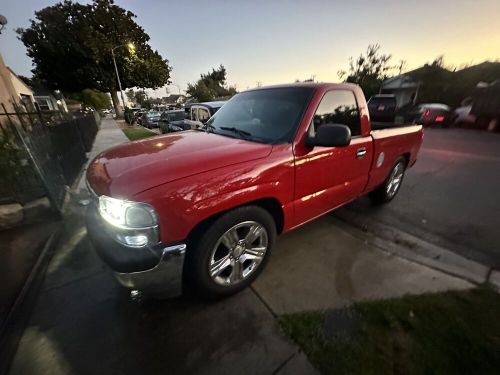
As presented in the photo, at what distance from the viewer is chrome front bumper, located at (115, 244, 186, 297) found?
1.75 m

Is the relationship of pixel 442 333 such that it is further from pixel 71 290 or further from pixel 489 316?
pixel 71 290

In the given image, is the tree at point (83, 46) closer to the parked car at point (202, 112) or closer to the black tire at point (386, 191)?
the parked car at point (202, 112)

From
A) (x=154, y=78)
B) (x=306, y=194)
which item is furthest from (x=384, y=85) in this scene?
(x=306, y=194)

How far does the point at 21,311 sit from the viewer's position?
223cm

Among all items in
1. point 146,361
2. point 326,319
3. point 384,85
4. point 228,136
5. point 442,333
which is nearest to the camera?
point 146,361

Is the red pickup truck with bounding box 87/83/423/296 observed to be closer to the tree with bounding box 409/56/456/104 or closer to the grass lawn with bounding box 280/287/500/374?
the grass lawn with bounding box 280/287/500/374

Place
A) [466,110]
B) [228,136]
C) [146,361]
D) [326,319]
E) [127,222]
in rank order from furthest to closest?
1. [466,110]
2. [228,136]
3. [326,319]
4. [146,361]
5. [127,222]

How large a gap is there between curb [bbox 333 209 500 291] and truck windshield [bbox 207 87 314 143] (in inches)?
75.6

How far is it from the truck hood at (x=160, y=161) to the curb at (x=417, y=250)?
7.00 feet

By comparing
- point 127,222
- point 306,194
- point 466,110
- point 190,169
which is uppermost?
point 190,169

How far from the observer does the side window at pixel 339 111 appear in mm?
2623

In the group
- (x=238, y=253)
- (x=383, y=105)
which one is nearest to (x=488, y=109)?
(x=383, y=105)

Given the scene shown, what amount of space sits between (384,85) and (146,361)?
125ft

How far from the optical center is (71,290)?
8.05 feet
